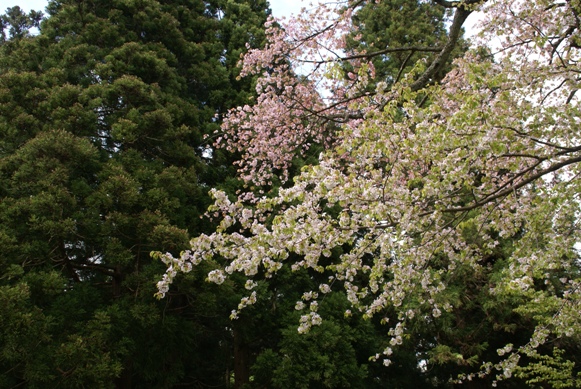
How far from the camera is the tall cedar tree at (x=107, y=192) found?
5723 mm

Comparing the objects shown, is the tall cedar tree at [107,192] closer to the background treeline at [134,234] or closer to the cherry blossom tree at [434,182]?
the background treeline at [134,234]

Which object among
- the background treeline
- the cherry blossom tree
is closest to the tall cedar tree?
the background treeline

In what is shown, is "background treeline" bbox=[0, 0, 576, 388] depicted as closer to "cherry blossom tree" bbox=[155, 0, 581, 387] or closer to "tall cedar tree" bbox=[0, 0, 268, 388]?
"tall cedar tree" bbox=[0, 0, 268, 388]

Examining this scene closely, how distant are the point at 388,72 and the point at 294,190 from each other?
10781mm

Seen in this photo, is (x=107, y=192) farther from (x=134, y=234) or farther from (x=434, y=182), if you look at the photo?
(x=434, y=182)

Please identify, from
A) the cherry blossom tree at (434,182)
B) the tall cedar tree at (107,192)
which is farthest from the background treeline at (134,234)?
the cherry blossom tree at (434,182)

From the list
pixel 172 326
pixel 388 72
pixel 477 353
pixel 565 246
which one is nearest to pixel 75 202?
pixel 172 326

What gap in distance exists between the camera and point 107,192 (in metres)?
6.82

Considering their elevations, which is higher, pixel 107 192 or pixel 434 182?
pixel 107 192

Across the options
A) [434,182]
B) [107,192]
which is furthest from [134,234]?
[434,182]

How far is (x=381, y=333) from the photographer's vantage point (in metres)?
11.2

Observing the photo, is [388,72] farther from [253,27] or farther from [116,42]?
→ [116,42]

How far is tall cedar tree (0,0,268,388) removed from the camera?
572cm

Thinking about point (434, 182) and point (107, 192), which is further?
point (107, 192)
